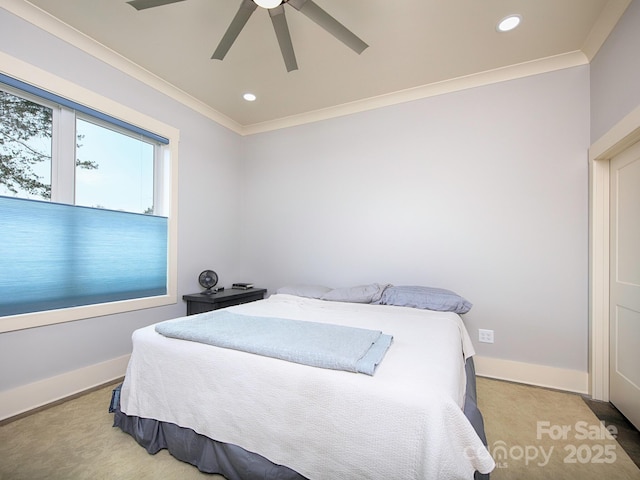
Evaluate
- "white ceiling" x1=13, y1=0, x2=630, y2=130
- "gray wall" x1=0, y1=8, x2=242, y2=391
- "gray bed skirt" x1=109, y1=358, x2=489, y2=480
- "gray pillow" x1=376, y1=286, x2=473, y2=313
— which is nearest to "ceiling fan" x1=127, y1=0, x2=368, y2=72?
"white ceiling" x1=13, y1=0, x2=630, y2=130

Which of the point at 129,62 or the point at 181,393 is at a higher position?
the point at 129,62

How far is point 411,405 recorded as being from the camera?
0.94 meters

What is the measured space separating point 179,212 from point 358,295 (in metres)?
2.02

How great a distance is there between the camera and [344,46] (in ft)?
7.27

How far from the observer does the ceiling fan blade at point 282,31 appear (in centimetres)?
159

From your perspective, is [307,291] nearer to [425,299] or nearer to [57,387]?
[425,299]

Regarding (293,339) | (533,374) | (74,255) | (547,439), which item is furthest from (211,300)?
(533,374)

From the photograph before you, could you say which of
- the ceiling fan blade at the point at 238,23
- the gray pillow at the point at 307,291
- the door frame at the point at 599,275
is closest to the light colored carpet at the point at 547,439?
the door frame at the point at 599,275

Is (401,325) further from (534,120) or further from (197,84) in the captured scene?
(197,84)

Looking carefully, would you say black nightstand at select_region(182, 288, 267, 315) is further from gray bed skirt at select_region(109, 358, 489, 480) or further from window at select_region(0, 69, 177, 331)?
gray bed skirt at select_region(109, 358, 489, 480)

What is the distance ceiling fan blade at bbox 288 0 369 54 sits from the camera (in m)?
1.54

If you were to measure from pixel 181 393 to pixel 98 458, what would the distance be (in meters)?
0.63

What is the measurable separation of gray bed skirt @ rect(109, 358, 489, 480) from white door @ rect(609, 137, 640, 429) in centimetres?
132

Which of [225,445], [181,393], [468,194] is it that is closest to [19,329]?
[181,393]
